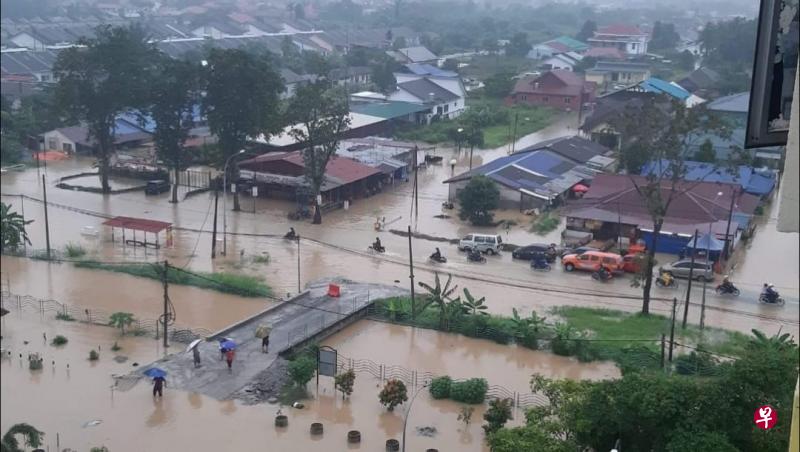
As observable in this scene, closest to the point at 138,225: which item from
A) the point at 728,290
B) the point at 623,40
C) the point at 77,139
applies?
the point at 77,139

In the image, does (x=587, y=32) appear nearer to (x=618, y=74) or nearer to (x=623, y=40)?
(x=623, y=40)

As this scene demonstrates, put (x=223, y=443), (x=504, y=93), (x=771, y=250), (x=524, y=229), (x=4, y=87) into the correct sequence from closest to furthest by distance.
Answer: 1. (x=223, y=443)
2. (x=771, y=250)
3. (x=524, y=229)
4. (x=4, y=87)
5. (x=504, y=93)

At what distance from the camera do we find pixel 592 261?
10.3 m

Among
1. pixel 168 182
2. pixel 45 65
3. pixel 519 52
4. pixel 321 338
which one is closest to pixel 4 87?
pixel 45 65

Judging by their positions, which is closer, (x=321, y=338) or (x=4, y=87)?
(x=321, y=338)

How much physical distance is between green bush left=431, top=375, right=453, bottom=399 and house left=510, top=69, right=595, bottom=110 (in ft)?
53.3

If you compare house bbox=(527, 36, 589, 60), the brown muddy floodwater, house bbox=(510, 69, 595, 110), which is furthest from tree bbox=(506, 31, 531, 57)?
the brown muddy floodwater

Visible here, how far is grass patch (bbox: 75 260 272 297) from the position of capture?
9.45m

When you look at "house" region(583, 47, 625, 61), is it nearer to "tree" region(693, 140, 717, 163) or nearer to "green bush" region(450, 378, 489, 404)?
"tree" region(693, 140, 717, 163)

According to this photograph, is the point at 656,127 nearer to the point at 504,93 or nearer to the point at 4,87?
the point at 504,93

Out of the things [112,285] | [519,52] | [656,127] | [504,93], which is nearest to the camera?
[112,285]

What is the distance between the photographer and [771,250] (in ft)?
37.0

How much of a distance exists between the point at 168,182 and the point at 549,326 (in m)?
8.25

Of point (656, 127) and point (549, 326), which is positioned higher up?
point (656, 127)
